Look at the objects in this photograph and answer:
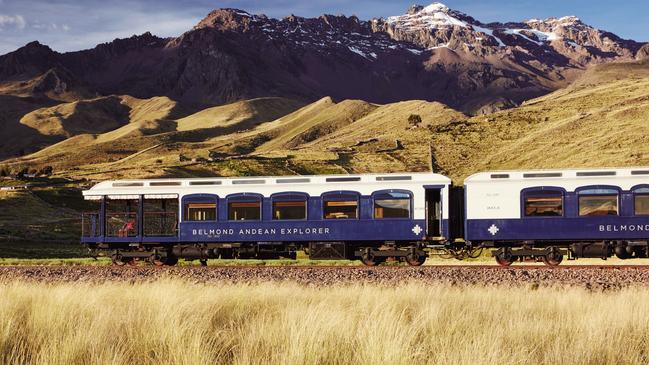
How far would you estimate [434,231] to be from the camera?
25328 mm

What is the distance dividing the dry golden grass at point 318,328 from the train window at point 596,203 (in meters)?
11.1

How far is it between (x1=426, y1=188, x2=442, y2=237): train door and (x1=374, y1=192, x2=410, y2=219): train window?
0.72 m

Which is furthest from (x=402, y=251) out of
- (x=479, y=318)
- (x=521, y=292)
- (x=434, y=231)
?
(x=479, y=318)

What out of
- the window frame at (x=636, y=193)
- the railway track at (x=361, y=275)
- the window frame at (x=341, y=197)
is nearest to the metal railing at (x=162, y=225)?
the railway track at (x=361, y=275)

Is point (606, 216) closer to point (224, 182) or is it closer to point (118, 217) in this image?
point (224, 182)

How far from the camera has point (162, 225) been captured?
1081 inches

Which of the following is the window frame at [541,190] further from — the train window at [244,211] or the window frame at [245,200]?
the train window at [244,211]

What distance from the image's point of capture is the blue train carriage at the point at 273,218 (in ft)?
82.8

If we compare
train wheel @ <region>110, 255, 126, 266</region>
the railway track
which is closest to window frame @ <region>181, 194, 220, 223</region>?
train wheel @ <region>110, 255, 126, 266</region>

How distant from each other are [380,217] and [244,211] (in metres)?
5.16

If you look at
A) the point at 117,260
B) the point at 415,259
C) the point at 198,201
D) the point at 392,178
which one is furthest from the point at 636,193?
the point at 117,260

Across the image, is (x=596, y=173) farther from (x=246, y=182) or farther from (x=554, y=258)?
(x=246, y=182)

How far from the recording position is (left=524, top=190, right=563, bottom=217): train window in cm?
2462

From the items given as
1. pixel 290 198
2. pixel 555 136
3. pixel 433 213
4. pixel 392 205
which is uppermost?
pixel 555 136
